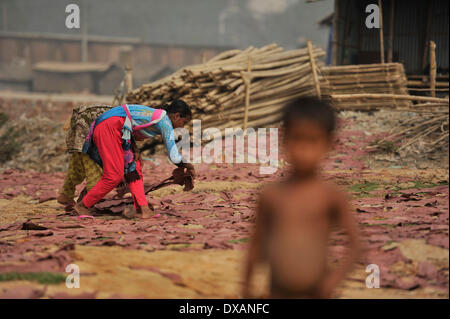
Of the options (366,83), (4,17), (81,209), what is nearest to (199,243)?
(81,209)

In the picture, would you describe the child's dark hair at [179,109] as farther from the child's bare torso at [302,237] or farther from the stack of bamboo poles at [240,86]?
the stack of bamboo poles at [240,86]

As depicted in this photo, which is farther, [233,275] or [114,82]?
[114,82]

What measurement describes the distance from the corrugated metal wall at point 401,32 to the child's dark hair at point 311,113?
13745 mm

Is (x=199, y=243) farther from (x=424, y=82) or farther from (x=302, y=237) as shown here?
(x=424, y=82)

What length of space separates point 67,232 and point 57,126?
8395 mm

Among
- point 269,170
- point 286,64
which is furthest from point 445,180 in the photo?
point 286,64

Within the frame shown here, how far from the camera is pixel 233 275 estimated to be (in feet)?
9.60

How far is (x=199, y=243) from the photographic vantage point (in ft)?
11.6

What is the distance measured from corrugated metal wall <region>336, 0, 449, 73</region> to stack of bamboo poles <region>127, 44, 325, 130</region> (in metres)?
4.30

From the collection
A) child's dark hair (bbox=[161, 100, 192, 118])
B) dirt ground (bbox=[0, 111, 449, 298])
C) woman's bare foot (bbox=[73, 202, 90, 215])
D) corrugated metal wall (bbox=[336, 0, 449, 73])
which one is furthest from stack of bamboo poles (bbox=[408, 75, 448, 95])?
woman's bare foot (bbox=[73, 202, 90, 215])

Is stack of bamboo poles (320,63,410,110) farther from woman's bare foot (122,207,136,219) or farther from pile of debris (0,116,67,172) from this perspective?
woman's bare foot (122,207,136,219)

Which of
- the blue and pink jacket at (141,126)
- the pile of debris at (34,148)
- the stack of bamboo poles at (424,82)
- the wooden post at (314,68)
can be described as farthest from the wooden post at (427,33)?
the blue and pink jacket at (141,126)

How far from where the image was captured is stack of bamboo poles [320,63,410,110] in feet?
36.5
